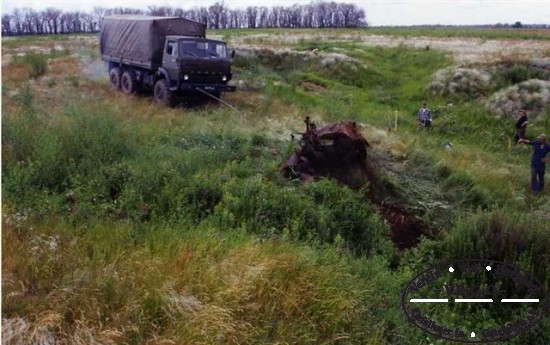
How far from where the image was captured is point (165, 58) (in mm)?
13680

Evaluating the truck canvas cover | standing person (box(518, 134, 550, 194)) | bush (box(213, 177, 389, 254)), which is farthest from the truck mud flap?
standing person (box(518, 134, 550, 194))

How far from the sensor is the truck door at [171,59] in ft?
43.1

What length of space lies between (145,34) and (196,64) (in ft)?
7.59

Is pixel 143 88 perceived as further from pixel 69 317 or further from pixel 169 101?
pixel 69 317

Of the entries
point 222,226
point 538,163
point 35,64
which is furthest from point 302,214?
point 35,64

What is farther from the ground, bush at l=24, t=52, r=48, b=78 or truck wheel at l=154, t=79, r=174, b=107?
bush at l=24, t=52, r=48, b=78

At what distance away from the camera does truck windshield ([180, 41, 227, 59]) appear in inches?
Result: 521

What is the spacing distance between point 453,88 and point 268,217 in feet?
46.6

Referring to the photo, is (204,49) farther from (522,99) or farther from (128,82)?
(522,99)

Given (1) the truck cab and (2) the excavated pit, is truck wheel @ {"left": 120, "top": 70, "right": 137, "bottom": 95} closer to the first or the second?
(1) the truck cab

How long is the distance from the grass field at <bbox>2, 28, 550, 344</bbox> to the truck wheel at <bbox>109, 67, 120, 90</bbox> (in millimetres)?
2423
